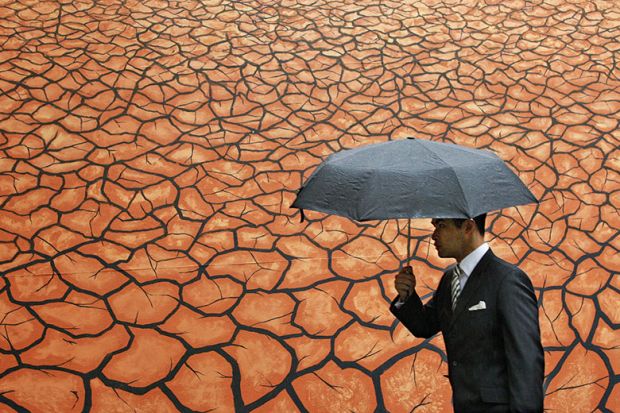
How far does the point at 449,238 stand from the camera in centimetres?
162

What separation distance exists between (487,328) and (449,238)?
23cm

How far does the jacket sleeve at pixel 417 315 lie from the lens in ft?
5.70

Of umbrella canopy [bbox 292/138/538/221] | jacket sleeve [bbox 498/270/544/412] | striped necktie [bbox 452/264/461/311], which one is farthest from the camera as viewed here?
striped necktie [bbox 452/264/461/311]

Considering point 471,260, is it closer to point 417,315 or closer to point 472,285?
point 472,285

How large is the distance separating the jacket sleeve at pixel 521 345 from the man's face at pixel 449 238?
144 mm

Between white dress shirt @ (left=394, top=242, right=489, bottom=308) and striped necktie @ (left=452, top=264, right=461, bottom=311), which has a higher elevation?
white dress shirt @ (left=394, top=242, right=489, bottom=308)

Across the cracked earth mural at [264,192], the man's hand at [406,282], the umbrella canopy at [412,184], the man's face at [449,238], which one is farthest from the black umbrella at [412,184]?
the cracked earth mural at [264,192]

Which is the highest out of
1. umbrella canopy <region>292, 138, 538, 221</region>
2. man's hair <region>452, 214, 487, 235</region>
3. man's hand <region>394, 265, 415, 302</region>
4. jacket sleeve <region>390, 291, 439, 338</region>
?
umbrella canopy <region>292, 138, 538, 221</region>

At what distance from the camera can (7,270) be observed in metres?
3.06

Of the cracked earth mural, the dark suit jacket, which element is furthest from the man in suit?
the cracked earth mural

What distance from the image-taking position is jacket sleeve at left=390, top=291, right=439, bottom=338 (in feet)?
5.70

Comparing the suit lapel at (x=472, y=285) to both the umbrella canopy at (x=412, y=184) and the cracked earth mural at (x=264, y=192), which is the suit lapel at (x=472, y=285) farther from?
the cracked earth mural at (x=264, y=192)

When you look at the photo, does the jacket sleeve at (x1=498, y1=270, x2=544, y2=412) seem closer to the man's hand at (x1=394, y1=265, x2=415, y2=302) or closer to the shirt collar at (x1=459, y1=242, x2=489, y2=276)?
the shirt collar at (x1=459, y1=242, x2=489, y2=276)

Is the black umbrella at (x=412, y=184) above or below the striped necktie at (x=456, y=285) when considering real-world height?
above
